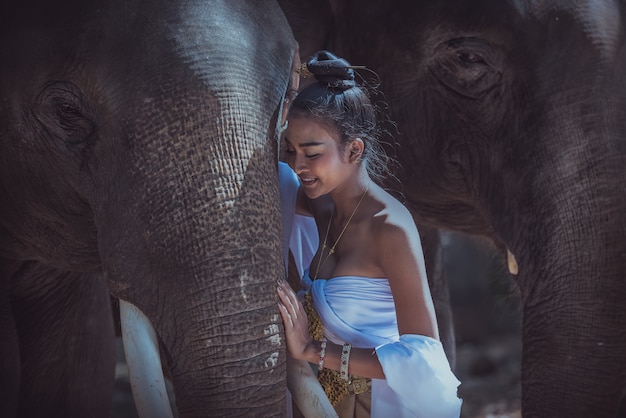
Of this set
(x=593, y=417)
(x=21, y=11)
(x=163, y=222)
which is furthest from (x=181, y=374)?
(x=593, y=417)

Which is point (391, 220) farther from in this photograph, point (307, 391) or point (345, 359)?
point (307, 391)

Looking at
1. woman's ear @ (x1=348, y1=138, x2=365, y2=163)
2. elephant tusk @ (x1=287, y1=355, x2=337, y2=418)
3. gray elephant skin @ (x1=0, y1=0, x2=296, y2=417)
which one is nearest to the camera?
gray elephant skin @ (x1=0, y1=0, x2=296, y2=417)

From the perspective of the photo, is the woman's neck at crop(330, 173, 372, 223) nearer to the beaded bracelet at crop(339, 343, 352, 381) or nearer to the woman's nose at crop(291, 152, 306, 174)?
the woman's nose at crop(291, 152, 306, 174)

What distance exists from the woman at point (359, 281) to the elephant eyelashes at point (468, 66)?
67cm

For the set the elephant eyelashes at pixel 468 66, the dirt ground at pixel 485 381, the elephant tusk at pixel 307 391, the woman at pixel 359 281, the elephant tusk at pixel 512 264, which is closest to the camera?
the elephant tusk at pixel 307 391

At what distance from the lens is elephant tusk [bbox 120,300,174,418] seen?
8.36 ft

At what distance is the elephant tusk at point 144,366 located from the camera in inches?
100

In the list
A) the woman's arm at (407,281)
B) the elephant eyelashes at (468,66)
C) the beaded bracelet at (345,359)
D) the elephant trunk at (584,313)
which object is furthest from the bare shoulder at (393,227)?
the elephant eyelashes at (468,66)

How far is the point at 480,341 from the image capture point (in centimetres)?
716

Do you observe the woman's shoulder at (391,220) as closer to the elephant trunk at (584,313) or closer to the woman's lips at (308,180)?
the woman's lips at (308,180)

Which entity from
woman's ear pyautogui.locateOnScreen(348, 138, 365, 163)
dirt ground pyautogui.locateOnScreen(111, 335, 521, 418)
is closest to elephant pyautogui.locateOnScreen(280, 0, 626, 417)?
woman's ear pyautogui.locateOnScreen(348, 138, 365, 163)

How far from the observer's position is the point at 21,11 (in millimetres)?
2869

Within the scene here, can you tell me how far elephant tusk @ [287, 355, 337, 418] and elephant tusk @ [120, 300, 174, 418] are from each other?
0.28 meters

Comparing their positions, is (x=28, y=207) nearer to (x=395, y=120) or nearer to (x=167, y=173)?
(x=167, y=173)
